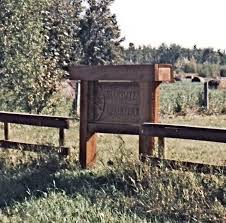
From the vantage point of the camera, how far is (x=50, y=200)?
6.58 m

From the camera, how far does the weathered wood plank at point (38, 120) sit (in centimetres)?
905

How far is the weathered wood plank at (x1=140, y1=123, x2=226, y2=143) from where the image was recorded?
693 cm

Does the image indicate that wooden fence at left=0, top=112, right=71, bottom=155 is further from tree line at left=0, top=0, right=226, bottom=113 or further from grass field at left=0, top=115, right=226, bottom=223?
tree line at left=0, top=0, right=226, bottom=113

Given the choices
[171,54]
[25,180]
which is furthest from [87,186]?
[171,54]

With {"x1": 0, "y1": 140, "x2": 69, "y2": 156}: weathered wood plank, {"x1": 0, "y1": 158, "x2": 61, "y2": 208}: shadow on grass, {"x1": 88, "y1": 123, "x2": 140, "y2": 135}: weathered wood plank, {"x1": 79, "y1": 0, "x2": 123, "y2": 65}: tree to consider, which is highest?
{"x1": 79, "y1": 0, "x2": 123, "y2": 65}: tree

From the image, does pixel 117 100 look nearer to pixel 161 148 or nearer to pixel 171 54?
pixel 161 148

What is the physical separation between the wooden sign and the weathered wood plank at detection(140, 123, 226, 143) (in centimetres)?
21

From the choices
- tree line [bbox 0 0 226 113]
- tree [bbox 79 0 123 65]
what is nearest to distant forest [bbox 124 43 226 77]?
tree [bbox 79 0 123 65]

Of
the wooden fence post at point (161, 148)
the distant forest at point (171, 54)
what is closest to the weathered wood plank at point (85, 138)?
the wooden fence post at point (161, 148)

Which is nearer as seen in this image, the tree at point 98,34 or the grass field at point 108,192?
the grass field at point 108,192

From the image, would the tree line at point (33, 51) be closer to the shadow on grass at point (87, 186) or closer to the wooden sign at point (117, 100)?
the wooden sign at point (117, 100)

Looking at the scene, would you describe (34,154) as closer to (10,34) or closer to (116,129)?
(116,129)

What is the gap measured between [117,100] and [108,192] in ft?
6.07

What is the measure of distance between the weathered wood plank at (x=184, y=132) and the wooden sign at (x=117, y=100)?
8.1 inches
